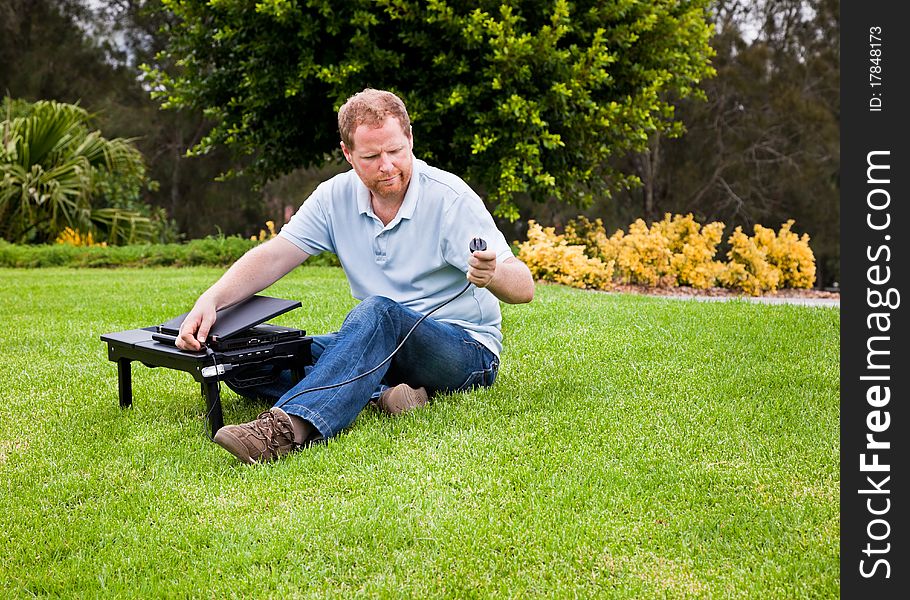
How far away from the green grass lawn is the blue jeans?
11 cm

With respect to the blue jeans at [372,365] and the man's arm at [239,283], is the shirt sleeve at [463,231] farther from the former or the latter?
the man's arm at [239,283]

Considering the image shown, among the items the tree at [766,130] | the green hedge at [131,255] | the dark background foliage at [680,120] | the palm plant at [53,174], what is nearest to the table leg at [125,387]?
the green hedge at [131,255]

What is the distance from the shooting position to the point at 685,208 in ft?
64.5

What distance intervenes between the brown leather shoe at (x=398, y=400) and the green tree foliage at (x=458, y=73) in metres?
4.99

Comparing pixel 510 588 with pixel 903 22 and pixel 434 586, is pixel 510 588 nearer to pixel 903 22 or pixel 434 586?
pixel 434 586

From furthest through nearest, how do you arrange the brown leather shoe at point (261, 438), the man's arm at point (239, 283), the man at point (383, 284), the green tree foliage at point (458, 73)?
1. the green tree foliage at point (458, 73)
2. the man's arm at point (239, 283)
3. the man at point (383, 284)
4. the brown leather shoe at point (261, 438)

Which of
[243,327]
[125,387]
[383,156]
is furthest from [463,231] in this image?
[125,387]

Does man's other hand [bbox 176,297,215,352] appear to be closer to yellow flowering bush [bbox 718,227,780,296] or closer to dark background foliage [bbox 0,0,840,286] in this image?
yellow flowering bush [bbox 718,227,780,296]

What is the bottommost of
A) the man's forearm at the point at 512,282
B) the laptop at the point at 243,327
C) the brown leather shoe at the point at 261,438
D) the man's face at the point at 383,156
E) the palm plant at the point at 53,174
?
the brown leather shoe at the point at 261,438

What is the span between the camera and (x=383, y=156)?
138 inches

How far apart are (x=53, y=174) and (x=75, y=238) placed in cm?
145

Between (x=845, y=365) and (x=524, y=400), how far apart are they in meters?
1.75

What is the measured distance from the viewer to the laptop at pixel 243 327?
3514mm

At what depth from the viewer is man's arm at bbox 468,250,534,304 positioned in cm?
328
